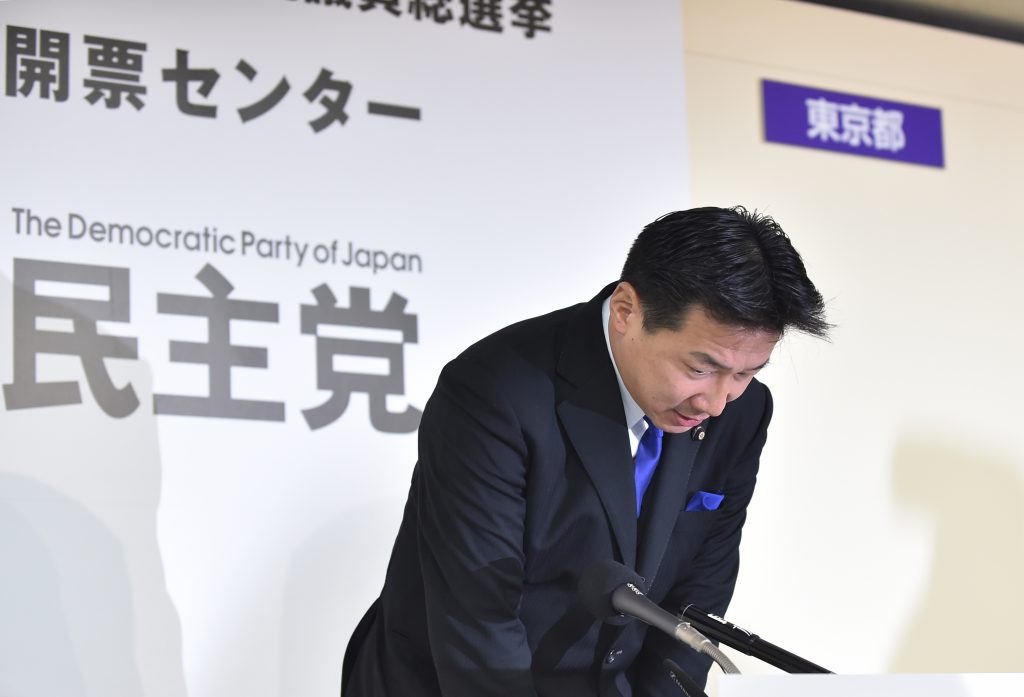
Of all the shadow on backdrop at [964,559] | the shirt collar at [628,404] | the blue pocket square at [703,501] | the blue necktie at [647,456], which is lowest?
the shadow on backdrop at [964,559]

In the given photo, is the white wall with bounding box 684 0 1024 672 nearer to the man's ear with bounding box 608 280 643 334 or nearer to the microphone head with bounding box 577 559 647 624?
the man's ear with bounding box 608 280 643 334

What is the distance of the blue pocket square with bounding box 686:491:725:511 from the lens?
2.27 meters

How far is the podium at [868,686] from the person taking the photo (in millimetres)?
1524

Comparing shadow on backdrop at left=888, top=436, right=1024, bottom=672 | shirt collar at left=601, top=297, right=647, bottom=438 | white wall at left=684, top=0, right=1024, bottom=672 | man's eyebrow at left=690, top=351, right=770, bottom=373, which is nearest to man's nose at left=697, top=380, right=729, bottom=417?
man's eyebrow at left=690, top=351, right=770, bottom=373

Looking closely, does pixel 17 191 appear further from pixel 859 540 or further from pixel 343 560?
pixel 859 540

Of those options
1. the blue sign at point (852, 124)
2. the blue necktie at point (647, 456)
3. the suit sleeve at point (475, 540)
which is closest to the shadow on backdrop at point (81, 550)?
the suit sleeve at point (475, 540)

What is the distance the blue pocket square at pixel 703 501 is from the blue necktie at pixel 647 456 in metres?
0.09

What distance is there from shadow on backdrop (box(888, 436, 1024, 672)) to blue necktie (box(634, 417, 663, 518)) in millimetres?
1986

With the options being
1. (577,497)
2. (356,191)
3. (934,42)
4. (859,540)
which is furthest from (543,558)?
(934,42)

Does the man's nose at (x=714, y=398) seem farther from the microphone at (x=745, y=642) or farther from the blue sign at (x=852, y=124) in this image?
the blue sign at (x=852, y=124)

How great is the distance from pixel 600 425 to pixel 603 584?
1.23ft

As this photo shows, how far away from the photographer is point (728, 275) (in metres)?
1.98

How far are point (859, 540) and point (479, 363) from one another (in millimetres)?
2149

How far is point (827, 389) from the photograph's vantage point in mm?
3980
